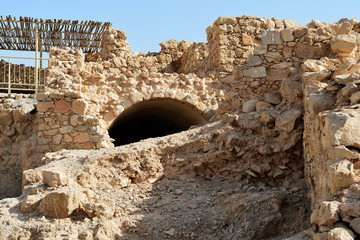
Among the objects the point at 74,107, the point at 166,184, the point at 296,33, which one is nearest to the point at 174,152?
the point at 166,184

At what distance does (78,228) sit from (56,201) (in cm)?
45

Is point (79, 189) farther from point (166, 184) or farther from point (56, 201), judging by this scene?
point (166, 184)

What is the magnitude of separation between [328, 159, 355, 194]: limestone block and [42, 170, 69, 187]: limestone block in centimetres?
355

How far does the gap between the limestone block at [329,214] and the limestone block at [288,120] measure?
3.10 m

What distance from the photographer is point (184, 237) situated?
16.5 feet

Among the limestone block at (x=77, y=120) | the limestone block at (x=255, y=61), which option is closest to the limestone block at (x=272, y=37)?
the limestone block at (x=255, y=61)

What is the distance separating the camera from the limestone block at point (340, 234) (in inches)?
114

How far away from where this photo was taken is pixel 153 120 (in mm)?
11969

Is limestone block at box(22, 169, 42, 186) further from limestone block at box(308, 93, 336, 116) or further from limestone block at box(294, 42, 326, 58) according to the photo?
limestone block at box(294, 42, 326, 58)

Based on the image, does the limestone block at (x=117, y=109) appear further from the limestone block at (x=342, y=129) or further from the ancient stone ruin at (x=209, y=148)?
the limestone block at (x=342, y=129)

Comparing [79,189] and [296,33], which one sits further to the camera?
[296,33]

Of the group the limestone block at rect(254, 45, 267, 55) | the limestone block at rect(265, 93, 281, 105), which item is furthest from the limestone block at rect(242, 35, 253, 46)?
the limestone block at rect(265, 93, 281, 105)

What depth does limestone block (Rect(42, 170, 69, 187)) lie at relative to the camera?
216 inches

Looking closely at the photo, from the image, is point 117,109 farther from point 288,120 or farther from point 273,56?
point 288,120
